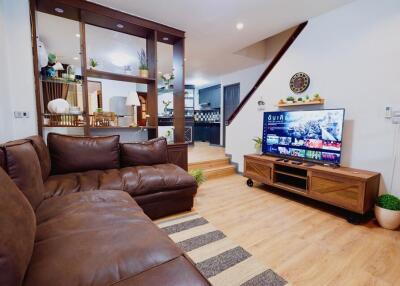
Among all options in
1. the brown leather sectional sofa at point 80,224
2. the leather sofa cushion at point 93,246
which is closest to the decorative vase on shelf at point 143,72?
the brown leather sectional sofa at point 80,224

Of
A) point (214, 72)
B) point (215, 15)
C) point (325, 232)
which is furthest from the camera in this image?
point (214, 72)

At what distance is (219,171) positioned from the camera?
402 centimetres

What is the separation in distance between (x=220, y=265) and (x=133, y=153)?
161 centimetres

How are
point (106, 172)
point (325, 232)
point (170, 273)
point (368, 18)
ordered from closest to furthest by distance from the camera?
1. point (170, 273)
2. point (325, 232)
3. point (106, 172)
4. point (368, 18)

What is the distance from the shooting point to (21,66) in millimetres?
2273

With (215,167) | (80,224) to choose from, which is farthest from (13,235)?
(215,167)

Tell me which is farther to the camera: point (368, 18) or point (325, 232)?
point (368, 18)

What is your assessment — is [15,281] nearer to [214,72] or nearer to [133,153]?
[133,153]

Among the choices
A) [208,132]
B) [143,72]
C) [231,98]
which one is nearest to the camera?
[143,72]

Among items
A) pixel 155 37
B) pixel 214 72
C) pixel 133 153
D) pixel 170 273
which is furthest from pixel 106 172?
pixel 214 72

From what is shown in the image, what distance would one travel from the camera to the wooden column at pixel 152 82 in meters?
3.08

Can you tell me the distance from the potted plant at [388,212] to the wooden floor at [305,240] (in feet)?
0.25

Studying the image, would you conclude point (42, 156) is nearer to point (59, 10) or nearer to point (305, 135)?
point (59, 10)

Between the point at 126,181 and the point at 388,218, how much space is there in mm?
2658
